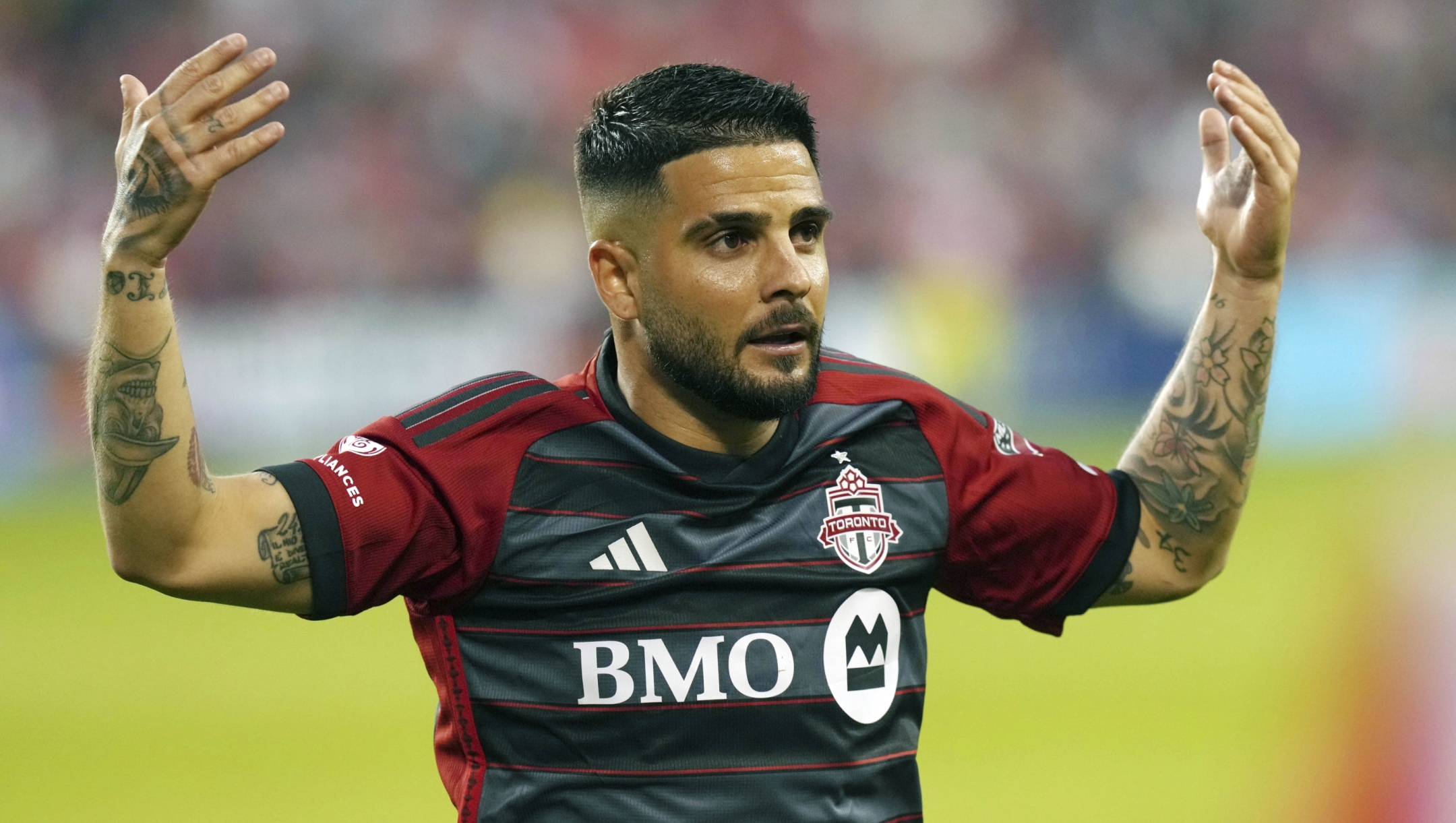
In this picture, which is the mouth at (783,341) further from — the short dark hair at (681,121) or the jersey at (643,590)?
the short dark hair at (681,121)

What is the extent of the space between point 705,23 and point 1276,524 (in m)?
7.58

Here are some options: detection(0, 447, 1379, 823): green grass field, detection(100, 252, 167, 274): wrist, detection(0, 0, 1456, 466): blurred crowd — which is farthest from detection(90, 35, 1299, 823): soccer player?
detection(0, 0, 1456, 466): blurred crowd

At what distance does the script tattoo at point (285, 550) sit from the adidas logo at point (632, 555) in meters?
0.47

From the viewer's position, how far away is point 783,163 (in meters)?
2.69

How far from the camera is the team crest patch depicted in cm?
254

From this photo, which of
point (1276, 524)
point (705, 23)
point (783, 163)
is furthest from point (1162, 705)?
point (705, 23)

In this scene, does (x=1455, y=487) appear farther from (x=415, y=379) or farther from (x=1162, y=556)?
(x=1162, y=556)

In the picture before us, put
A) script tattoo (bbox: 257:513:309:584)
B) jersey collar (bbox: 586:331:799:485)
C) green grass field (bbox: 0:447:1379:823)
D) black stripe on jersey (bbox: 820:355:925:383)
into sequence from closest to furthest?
script tattoo (bbox: 257:513:309:584) < jersey collar (bbox: 586:331:799:485) < black stripe on jersey (bbox: 820:355:925:383) < green grass field (bbox: 0:447:1379:823)

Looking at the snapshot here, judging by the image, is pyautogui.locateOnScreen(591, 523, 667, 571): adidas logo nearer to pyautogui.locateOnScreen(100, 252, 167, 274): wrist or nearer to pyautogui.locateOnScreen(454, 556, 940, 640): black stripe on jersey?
pyautogui.locateOnScreen(454, 556, 940, 640): black stripe on jersey

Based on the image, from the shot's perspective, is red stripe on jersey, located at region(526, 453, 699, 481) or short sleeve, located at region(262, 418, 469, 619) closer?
short sleeve, located at region(262, 418, 469, 619)

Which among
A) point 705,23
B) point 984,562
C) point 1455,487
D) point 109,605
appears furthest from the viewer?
point 705,23

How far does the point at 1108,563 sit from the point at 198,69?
1.74m

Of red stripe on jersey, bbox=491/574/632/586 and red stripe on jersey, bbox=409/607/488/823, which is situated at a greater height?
red stripe on jersey, bbox=491/574/632/586

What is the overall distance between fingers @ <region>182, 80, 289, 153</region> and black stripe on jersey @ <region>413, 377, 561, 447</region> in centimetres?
60
